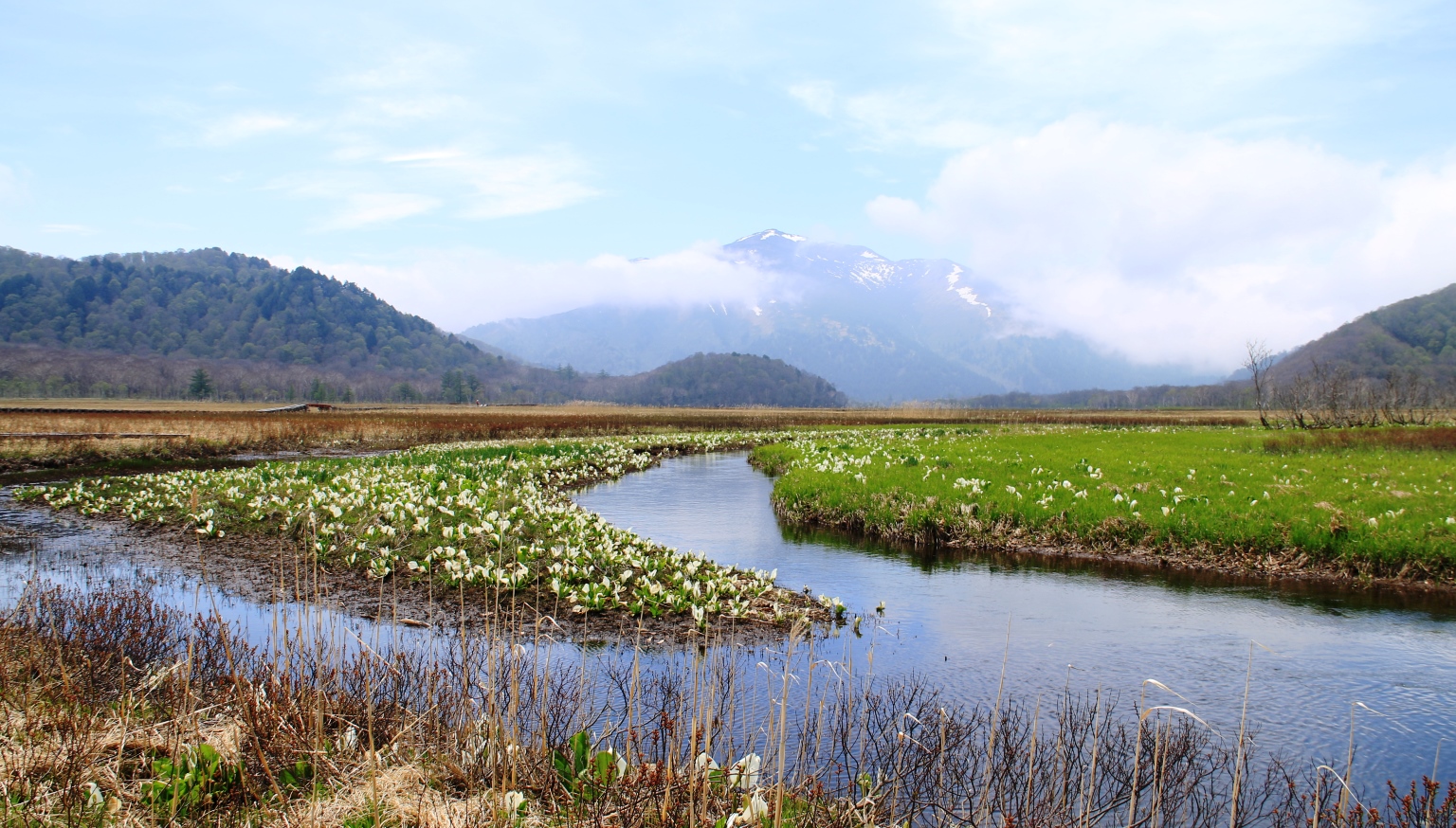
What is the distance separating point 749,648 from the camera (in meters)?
9.92

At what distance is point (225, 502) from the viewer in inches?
745

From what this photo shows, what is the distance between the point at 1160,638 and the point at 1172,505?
7391 millimetres

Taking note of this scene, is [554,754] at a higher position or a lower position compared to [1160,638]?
higher

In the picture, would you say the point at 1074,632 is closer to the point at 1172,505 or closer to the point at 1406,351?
the point at 1172,505

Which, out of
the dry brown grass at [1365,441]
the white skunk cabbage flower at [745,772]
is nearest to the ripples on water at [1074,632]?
the white skunk cabbage flower at [745,772]

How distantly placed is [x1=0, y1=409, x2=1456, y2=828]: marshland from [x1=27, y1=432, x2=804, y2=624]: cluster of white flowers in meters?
0.11

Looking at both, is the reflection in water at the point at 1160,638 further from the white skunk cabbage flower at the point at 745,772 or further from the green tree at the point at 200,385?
the green tree at the point at 200,385

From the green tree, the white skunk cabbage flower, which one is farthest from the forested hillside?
the green tree

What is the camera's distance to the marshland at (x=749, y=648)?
5352 millimetres

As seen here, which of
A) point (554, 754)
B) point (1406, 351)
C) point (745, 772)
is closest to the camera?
point (745, 772)

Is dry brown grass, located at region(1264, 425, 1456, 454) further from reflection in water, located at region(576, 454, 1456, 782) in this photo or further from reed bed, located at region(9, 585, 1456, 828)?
reed bed, located at region(9, 585, 1456, 828)

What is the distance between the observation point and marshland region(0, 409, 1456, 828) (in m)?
5.35

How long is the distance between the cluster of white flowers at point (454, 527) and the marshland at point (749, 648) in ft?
0.36

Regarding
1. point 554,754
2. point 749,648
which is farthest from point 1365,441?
point 554,754
